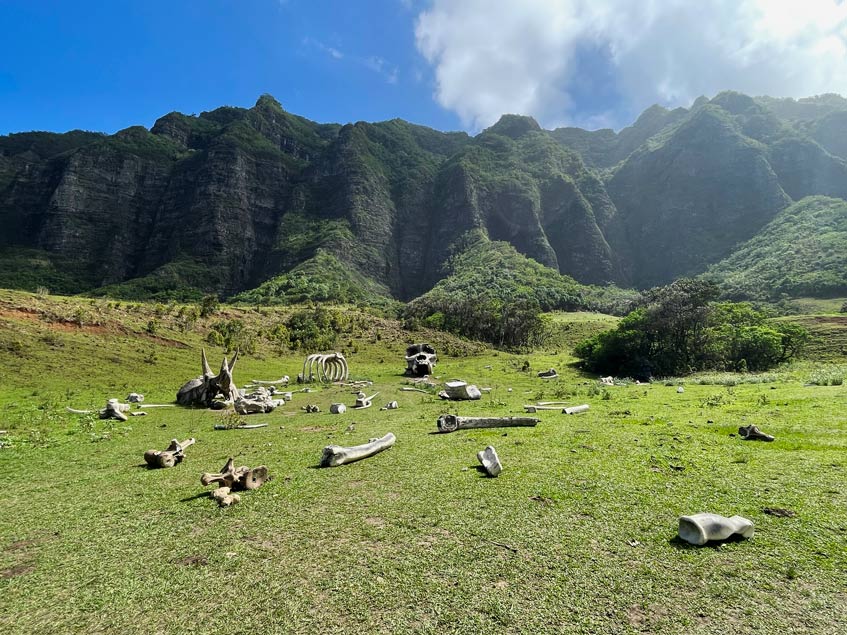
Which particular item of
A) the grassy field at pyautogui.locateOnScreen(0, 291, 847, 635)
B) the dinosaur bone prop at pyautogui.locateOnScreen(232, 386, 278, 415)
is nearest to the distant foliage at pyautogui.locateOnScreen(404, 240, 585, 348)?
the dinosaur bone prop at pyautogui.locateOnScreen(232, 386, 278, 415)

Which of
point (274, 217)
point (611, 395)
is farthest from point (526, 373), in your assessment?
point (274, 217)

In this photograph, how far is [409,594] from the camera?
4402 mm

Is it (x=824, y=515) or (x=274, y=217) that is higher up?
(x=274, y=217)

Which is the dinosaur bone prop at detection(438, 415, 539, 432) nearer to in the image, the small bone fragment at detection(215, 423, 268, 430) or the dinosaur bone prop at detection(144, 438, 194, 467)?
the small bone fragment at detection(215, 423, 268, 430)

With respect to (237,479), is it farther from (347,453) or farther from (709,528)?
(709,528)

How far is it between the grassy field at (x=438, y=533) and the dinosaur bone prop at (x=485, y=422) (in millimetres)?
672

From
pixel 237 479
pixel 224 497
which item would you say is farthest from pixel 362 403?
pixel 224 497

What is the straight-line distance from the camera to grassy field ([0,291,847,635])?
4.12 meters

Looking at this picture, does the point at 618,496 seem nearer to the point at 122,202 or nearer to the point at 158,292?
the point at 158,292

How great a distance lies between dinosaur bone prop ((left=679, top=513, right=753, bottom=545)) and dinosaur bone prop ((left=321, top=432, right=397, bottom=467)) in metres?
6.60

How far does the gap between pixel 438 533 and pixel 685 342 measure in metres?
45.7

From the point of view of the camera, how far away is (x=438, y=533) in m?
5.71

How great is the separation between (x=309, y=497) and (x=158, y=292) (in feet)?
377

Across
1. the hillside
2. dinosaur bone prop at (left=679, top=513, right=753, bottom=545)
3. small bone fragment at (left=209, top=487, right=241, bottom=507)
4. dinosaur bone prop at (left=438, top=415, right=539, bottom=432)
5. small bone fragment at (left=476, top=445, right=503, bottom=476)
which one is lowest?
small bone fragment at (left=209, top=487, right=241, bottom=507)
